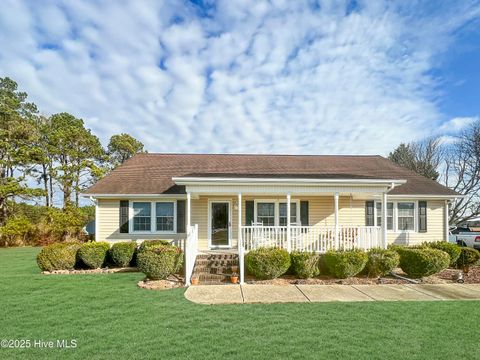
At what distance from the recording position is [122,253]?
1085 cm

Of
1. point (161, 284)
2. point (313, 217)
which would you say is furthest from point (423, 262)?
point (161, 284)

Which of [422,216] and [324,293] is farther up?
[422,216]

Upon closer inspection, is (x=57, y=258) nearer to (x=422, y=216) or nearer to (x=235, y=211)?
(x=235, y=211)

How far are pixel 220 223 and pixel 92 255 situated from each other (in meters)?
5.00

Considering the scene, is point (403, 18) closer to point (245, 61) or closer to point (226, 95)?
point (245, 61)

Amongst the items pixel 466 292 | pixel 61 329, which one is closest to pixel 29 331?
pixel 61 329

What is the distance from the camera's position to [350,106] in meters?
15.9

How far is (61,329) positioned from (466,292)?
30.3 feet

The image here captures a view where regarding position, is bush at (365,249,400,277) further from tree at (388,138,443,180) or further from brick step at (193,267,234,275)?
tree at (388,138,443,180)

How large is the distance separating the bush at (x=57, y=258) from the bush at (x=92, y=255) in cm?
31

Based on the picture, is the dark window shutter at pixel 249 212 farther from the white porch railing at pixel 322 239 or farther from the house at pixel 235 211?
the white porch railing at pixel 322 239

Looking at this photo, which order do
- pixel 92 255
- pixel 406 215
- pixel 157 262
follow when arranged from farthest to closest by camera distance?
pixel 406 215 → pixel 92 255 → pixel 157 262

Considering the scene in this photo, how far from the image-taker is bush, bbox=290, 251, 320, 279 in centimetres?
894

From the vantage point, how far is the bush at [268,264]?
870 cm
